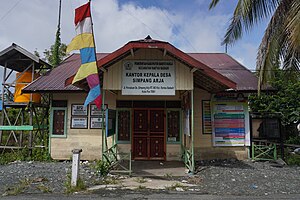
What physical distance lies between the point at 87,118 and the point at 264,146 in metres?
6.89

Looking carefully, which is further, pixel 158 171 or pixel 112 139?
pixel 112 139

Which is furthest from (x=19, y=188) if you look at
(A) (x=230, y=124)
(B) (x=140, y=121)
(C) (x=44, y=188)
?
(A) (x=230, y=124)

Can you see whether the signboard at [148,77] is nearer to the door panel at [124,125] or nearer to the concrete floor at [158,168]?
the concrete floor at [158,168]

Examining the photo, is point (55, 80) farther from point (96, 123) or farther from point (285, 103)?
point (285, 103)

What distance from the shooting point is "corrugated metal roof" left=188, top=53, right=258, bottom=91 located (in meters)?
9.30

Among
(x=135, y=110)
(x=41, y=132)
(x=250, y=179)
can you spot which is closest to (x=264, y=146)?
(x=250, y=179)

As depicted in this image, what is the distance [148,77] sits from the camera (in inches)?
285

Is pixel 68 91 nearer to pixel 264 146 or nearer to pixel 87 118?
pixel 87 118

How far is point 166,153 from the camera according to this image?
947cm

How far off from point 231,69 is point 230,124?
3159 millimetres

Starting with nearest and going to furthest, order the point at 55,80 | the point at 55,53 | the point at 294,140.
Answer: the point at 55,80, the point at 294,140, the point at 55,53

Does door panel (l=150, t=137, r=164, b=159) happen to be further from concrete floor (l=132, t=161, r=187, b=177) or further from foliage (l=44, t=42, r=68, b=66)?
foliage (l=44, t=42, r=68, b=66)

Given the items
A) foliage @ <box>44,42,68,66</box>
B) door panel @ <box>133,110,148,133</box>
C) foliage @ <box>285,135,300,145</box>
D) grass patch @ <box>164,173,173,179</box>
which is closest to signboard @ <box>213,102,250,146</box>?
door panel @ <box>133,110,148,133</box>

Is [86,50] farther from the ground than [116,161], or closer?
farther from the ground
